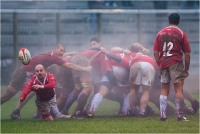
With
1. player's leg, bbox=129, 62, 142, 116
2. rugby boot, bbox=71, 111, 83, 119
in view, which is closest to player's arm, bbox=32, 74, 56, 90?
rugby boot, bbox=71, 111, 83, 119

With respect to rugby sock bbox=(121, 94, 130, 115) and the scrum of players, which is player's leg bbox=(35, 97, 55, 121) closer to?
the scrum of players

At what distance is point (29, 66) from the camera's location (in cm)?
1405

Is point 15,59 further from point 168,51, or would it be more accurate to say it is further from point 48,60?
point 168,51

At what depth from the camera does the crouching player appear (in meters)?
12.7

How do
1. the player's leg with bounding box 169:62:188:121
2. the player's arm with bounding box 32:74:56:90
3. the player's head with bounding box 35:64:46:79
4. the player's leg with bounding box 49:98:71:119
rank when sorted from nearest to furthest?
the player's leg with bounding box 169:62:188:121 < the player's arm with bounding box 32:74:56:90 < the player's head with bounding box 35:64:46:79 < the player's leg with bounding box 49:98:71:119

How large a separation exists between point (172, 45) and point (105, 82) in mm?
2403

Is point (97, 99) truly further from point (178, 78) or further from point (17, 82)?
point (178, 78)

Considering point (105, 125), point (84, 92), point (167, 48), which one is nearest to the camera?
point (105, 125)

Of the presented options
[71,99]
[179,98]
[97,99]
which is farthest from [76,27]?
[179,98]

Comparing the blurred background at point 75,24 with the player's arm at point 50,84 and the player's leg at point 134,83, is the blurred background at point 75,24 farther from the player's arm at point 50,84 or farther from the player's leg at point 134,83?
the player's arm at point 50,84

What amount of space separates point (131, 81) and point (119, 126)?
2149 mm

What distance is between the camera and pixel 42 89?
12.8m

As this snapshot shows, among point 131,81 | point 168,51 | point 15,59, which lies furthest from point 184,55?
point 15,59

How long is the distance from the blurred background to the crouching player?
33.2ft
